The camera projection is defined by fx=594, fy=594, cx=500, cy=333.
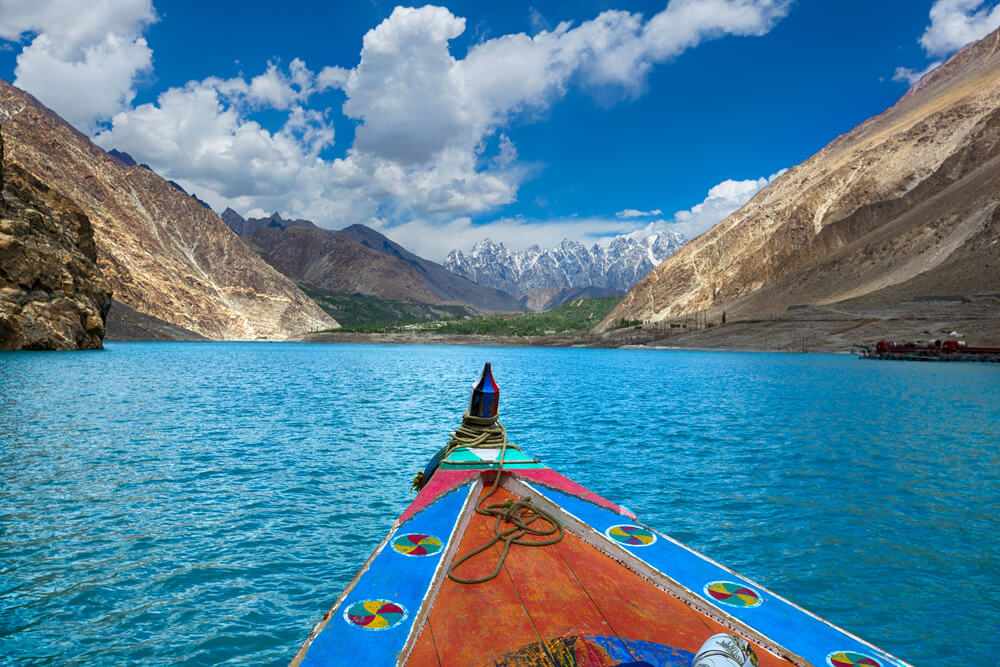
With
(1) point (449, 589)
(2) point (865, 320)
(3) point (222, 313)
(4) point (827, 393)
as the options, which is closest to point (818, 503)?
(1) point (449, 589)

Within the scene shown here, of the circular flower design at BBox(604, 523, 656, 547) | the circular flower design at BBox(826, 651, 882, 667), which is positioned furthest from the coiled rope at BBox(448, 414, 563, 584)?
the circular flower design at BBox(826, 651, 882, 667)

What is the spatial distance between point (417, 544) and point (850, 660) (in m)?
4.46

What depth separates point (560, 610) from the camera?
594 cm

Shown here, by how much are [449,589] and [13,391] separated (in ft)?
122

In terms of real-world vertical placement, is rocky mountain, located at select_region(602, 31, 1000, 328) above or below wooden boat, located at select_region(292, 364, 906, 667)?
above

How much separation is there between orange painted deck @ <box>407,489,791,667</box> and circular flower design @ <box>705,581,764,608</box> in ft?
1.18

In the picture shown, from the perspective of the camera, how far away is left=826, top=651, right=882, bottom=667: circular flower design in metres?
5.24

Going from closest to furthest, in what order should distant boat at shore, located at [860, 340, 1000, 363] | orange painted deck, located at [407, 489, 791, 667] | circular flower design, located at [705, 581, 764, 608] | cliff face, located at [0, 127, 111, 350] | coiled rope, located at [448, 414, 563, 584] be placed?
orange painted deck, located at [407, 489, 791, 667], circular flower design, located at [705, 581, 764, 608], coiled rope, located at [448, 414, 563, 584], cliff face, located at [0, 127, 111, 350], distant boat at shore, located at [860, 340, 1000, 363]

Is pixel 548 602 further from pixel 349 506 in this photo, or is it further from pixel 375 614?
pixel 349 506

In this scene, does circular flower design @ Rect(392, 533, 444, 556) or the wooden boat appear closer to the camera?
the wooden boat

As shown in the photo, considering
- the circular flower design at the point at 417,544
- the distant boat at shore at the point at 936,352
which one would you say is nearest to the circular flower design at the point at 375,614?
the circular flower design at the point at 417,544

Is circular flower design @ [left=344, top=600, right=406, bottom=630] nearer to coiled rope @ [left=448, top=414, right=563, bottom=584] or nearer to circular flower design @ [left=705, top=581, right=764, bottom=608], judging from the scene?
coiled rope @ [left=448, top=414, right=563, bottom=584]

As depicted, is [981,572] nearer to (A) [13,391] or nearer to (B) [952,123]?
(A) [13,391]

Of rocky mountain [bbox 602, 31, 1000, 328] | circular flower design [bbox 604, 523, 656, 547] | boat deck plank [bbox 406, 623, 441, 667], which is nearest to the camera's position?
boat deck plank [bbox 406, 623, 441, 667]
